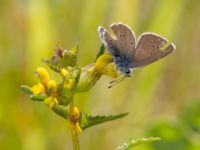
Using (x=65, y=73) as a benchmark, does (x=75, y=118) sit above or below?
below

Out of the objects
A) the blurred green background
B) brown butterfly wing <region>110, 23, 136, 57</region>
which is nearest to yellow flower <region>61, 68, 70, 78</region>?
brown butterfly wing <region>110, 23, 136, 57</region>

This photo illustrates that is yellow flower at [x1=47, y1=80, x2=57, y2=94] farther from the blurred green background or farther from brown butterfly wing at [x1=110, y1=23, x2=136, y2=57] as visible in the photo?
the blurred green background

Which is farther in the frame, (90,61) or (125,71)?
(90,61)

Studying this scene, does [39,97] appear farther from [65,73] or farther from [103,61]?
[103,61]

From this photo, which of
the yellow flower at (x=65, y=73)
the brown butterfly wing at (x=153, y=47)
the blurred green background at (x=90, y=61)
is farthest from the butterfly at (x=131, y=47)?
the blurred green background at (x=90, y=61)

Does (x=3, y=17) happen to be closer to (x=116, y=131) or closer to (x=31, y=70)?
(x=31, y=70)

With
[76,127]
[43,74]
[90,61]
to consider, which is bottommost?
[90,61]

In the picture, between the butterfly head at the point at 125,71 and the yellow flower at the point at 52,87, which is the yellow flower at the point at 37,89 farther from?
the butterfly head at the point at 125,71

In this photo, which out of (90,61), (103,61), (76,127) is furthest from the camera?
(90,61)

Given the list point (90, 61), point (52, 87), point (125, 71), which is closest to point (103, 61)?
point (125, 71)
